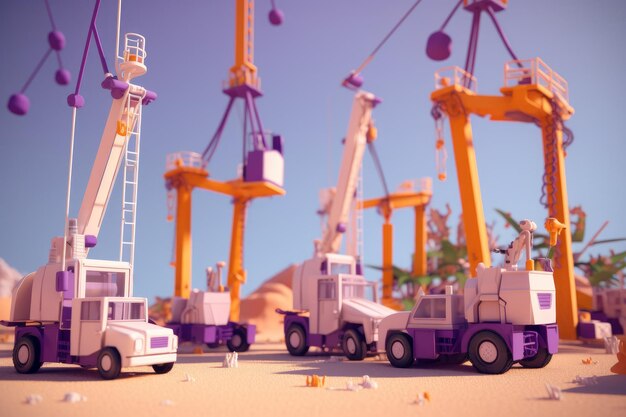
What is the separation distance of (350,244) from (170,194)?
406 inches

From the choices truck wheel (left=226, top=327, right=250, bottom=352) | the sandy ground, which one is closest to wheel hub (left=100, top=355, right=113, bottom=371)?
the sandy ground

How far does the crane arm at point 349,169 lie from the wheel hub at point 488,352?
1295cm

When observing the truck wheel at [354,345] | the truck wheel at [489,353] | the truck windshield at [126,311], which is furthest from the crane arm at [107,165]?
→ the truck wheel at [489,353]

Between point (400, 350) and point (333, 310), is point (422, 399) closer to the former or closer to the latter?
point (400, 350)

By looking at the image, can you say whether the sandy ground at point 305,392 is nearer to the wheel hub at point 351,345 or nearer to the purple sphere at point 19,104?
the wheel hub at point 351,345

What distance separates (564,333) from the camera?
24109mm

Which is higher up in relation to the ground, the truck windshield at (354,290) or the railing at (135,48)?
the railing at (135,48)

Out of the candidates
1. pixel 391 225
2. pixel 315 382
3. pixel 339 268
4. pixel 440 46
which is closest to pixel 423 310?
pixel 315 382

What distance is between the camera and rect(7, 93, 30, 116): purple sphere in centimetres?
1825

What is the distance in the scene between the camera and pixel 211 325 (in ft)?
71.9

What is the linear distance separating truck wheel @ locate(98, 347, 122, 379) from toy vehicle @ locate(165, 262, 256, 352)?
893cm

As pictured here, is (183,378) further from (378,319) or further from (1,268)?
(1,268)

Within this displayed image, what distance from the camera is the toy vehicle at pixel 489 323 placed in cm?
1364

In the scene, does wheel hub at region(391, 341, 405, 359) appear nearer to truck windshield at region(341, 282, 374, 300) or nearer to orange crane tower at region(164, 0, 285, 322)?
truck windshield at region(341, 282, 374, 300)
